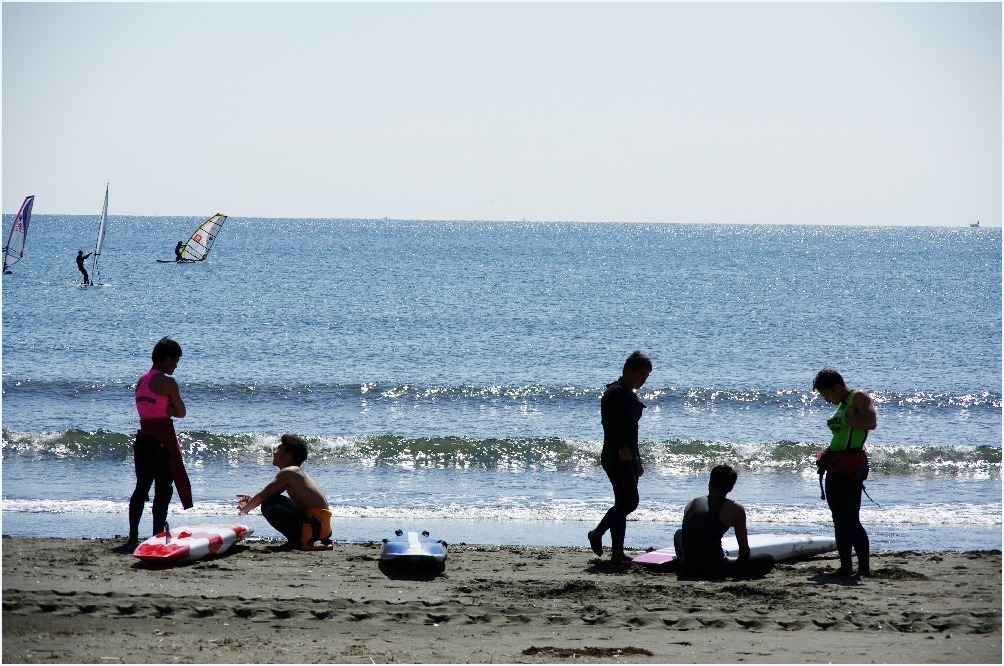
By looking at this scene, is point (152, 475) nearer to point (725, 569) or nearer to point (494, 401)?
point (725, 569)

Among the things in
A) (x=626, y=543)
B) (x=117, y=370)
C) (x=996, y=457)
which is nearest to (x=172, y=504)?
(x=626, y=543)

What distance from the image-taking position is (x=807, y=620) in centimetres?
570

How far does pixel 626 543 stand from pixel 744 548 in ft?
6.54

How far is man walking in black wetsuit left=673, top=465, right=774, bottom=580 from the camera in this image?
22.5 feet

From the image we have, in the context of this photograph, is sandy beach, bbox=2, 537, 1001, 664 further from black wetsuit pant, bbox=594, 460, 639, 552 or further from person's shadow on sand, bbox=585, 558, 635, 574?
black wetsuit pant, bbox=594, 460, 639, 552

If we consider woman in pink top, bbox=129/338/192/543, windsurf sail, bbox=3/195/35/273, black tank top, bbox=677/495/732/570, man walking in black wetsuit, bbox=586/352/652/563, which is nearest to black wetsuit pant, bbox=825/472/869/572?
black tank top, bbox=677/495/732/570

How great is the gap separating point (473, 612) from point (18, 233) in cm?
3422

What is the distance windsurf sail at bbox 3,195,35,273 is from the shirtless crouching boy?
27580 mm

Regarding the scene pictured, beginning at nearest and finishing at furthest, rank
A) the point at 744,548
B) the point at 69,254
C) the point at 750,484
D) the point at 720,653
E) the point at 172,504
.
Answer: the point at 720,653, the point at 744,548, the point at 172,504, the point at 750,484, the point at 69,254

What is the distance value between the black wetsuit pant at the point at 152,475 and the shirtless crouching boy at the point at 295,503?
57cm

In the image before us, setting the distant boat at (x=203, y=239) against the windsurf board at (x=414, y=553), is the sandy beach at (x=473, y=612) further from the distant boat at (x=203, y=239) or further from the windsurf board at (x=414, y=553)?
the distant boat at (x=203, y=239)

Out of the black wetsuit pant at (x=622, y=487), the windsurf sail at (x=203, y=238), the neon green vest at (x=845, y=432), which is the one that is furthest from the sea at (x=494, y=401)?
the windsurf sail at (x=203, y=238)

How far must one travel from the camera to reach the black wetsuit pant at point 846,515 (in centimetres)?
681

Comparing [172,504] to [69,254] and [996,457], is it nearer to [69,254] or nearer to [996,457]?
[996,457]
